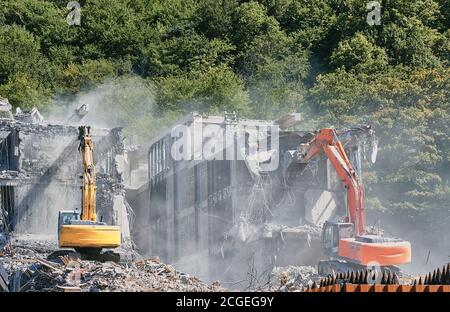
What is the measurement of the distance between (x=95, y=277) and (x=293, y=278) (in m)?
6.39

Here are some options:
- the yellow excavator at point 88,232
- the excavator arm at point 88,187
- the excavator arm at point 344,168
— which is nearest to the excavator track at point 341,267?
the excavator arm at point 344,168

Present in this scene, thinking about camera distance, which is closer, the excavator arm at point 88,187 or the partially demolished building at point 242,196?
the excavator arm at point 88,187

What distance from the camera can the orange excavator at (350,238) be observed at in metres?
31.4

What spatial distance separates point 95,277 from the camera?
27.5 meters

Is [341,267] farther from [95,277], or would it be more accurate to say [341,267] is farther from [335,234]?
[95,277]

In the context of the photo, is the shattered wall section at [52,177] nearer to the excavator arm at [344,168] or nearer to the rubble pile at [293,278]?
the excavator arm at [344,168]

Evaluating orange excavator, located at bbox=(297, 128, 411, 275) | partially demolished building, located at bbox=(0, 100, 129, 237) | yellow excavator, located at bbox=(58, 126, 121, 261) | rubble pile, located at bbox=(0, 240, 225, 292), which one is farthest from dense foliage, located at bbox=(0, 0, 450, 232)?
rubble pile, located at bbox=(0, 240, 225, 292)

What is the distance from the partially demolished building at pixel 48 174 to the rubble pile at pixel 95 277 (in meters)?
12.1

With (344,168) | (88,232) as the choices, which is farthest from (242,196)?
(88,232)

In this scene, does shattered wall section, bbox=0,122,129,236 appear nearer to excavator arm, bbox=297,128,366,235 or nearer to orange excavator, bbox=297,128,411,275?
orange excavator, bbox=297,128,411,275

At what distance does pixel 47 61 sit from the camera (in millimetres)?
76938

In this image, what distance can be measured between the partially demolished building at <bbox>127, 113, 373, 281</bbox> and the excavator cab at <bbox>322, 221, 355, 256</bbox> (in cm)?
393
